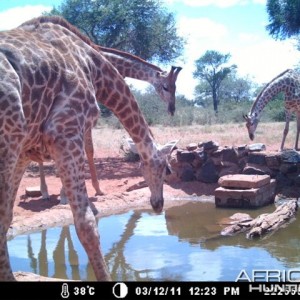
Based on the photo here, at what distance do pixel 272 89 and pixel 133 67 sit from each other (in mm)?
A: 6618

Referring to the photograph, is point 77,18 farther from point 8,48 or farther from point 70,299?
point 70,299

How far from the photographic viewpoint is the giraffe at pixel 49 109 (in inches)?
160

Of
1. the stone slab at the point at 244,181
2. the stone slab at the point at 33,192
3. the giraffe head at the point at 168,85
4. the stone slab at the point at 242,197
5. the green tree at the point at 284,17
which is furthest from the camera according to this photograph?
the green tree at the point at 284,17

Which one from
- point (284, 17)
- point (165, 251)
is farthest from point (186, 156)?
point (284, 17)

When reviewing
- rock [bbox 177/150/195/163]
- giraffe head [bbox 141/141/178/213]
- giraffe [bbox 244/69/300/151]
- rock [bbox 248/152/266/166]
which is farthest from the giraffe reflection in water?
giraffe [bbox 244/69/300/151]

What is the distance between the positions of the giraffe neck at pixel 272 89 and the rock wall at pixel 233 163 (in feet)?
11.4

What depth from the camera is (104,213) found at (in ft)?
33.1

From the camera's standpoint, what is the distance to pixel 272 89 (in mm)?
15547

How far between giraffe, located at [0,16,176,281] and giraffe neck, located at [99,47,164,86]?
386 centimetres

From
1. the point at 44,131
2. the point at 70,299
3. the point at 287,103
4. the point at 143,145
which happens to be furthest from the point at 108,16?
the point at 70,299

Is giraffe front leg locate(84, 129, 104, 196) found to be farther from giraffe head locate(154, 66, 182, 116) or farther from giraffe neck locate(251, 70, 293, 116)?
giraffe neck locate(251, 70, 293, 116)

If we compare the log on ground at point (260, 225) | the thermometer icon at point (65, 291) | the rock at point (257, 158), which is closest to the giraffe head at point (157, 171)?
the log on ground at point (260, 225)

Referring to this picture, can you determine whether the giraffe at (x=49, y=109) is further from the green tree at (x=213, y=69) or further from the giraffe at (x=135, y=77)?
the green tree at (x=213, y=69)

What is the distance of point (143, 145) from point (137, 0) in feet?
45.2
